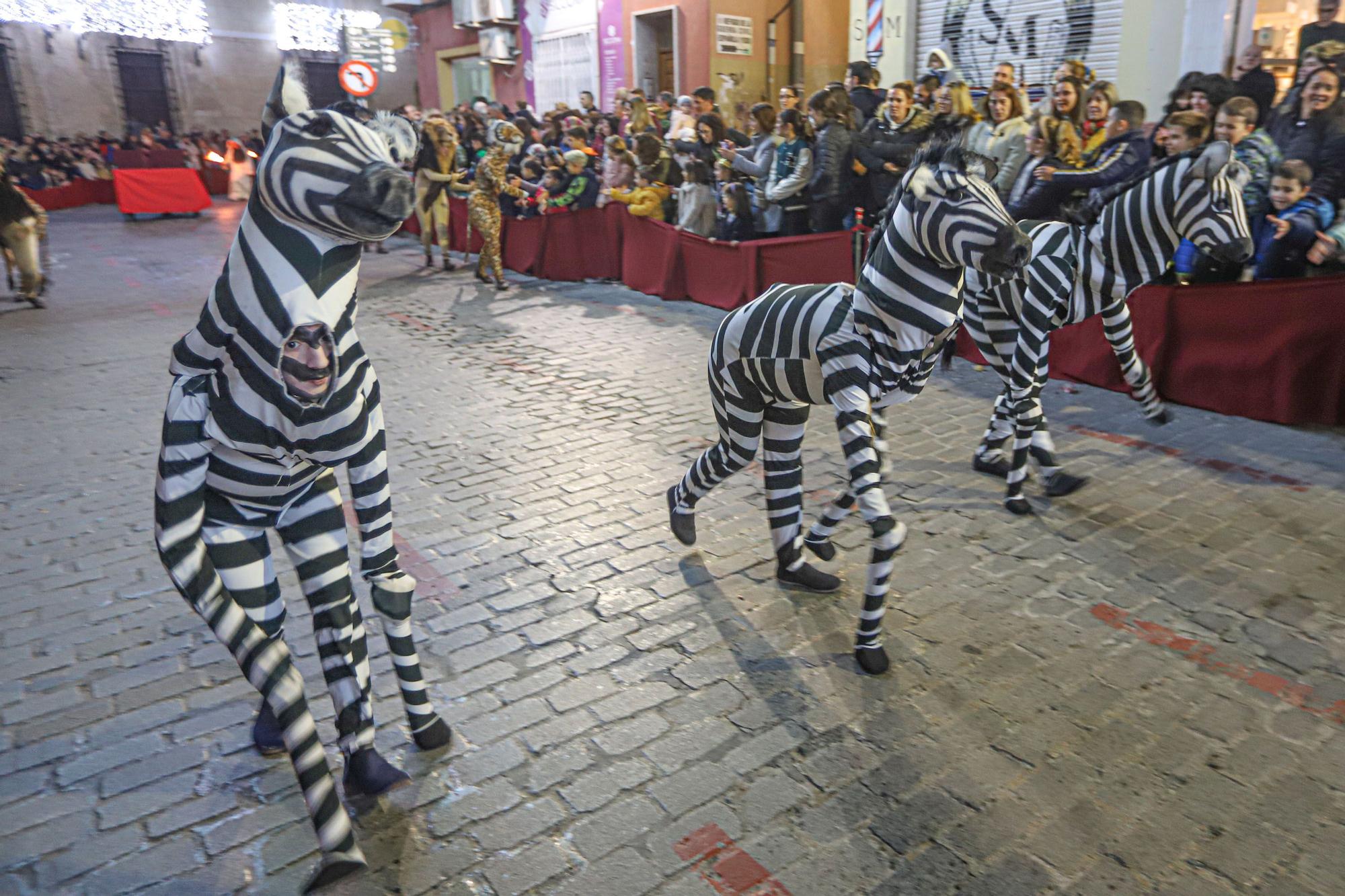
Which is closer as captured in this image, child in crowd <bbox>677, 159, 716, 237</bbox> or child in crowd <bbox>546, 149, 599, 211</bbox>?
child in crowd <bbox>677, 159, 716, 237</bbox>

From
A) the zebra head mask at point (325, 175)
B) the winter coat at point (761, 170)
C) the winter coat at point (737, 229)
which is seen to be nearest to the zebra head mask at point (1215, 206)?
the zebra head mask at point (325, 175)

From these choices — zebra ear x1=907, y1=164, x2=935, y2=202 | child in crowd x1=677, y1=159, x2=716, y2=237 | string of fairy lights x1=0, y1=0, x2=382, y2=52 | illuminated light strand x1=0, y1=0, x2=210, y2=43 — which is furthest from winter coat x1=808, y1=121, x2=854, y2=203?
illuminated light strand x1=0, y1=0, x2=210, y2=43

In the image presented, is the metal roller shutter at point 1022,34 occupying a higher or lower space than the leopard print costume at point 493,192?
higher

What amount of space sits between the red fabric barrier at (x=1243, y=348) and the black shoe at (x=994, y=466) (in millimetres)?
2263

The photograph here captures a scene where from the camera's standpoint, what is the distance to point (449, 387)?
818 cm

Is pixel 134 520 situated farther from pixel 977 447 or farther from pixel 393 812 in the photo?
pixel 977 447

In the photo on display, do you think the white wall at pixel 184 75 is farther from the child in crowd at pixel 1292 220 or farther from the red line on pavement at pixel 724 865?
the red line on pavement at pixel 724 865

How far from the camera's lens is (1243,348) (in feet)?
22.1

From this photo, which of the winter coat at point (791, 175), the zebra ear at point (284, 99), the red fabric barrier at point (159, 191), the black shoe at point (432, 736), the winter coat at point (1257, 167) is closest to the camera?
the zebra ear at point (284, 99)

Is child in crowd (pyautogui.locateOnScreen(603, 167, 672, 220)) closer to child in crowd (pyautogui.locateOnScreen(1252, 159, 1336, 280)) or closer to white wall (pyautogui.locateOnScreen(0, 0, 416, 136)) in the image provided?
child in crowd (pyautogui.locateOnScreen(1252, 159, 1336, 280))

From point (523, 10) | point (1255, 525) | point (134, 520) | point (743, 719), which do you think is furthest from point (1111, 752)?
point (523, 10)

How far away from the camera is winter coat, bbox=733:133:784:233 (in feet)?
33.0

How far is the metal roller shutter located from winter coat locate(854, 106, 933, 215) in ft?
12.1

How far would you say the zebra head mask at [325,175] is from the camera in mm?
2467
